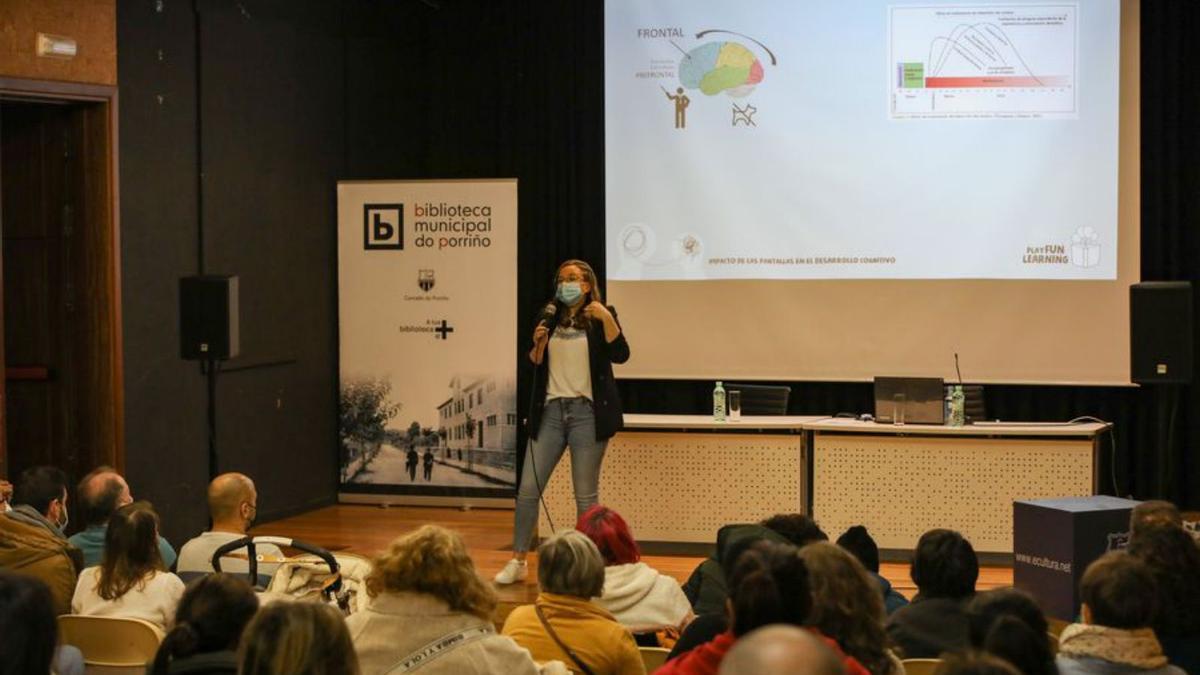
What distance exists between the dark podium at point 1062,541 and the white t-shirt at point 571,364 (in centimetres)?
200

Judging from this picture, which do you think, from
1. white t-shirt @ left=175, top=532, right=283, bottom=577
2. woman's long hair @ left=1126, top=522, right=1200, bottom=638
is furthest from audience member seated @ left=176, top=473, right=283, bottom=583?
woman's long hair @ left=1126, top=522, right=1200, bottom=638

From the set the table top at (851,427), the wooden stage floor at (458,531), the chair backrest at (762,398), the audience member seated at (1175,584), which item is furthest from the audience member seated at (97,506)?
the chair backrest at (762,398)

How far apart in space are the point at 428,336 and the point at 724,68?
2491 mm

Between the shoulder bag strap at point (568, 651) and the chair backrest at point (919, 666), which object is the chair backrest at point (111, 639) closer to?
the shoulder bag strap at point (568, 651)

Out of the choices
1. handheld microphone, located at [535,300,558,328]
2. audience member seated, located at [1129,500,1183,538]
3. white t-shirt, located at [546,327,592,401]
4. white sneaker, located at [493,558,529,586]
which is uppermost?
handheld microphone, located at [535,300,558,328]

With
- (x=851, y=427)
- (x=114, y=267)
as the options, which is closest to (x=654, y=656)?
(x=851, y=427)

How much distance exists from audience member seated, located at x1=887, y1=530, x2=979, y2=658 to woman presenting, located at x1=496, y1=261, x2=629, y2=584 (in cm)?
292

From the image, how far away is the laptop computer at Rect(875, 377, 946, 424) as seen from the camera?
24.2 feet

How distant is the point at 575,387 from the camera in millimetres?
6672

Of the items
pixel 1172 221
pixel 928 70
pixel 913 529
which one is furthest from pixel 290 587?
pixel 1172 221

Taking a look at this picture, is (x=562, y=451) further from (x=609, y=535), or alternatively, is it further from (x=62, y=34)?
(x=62, y=34)

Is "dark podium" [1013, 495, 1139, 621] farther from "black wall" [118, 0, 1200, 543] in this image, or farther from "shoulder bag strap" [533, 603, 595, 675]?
"shoulder bag strap" [533, 603, 595, 675]

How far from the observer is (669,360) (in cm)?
862

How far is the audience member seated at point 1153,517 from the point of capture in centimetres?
394
